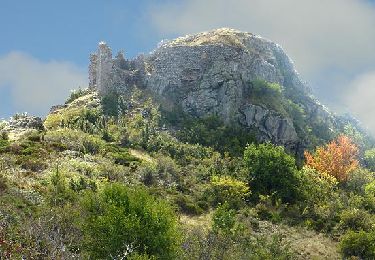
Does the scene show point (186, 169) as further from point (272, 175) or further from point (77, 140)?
point (77, 140)

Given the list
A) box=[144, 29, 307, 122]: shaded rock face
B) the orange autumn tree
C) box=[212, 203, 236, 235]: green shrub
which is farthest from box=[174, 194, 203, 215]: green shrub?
box=[144, 29, 307, 122]: shaded rock face

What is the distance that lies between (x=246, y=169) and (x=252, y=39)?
159 feet

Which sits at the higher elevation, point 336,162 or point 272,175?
point 336,162

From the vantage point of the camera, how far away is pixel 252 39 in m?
100

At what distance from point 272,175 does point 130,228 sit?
1187 inches

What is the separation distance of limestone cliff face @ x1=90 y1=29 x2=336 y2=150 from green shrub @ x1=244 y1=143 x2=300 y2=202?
19426 mm

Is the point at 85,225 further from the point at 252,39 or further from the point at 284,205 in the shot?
the point at 252,39

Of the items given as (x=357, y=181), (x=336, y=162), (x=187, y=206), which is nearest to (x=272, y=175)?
(x=187, y=206)

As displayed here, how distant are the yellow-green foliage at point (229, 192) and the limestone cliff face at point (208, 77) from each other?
81.7 feet

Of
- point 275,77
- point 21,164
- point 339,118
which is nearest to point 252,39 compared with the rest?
point 275,77

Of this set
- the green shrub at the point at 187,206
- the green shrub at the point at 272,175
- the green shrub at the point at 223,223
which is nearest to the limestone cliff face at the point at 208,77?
the green shrub at the point at 272,175

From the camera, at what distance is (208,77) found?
8162 cm

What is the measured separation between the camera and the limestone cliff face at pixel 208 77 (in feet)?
256

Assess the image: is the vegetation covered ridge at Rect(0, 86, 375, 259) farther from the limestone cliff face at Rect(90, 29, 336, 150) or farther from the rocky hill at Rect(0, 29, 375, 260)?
the limestone cliff face at Rect(90, 29, 336, 150)
